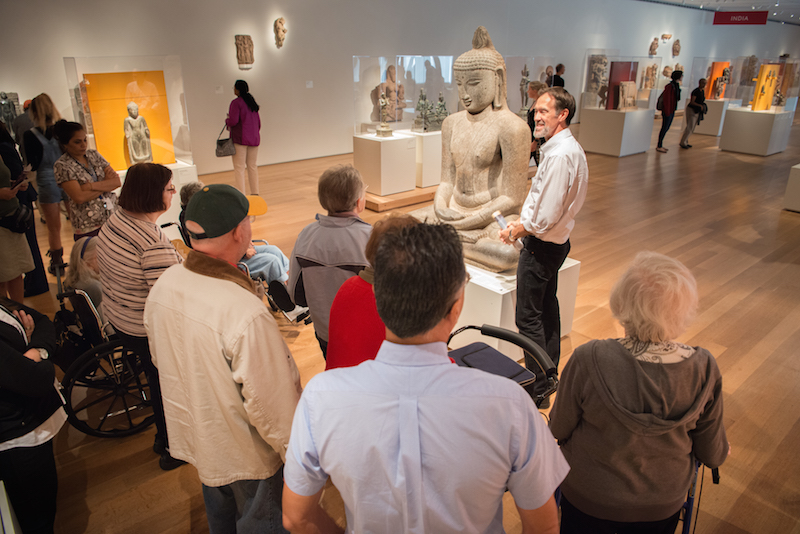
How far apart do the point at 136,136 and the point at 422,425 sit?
610cm

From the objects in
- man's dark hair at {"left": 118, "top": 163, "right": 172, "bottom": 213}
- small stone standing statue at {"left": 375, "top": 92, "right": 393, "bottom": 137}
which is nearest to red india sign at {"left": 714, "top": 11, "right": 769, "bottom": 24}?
small stone standing statue at {"left": 375, "top": 92, "right": 393, "bottom": 137}

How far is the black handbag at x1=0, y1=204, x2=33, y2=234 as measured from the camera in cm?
374

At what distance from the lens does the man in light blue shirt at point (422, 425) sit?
0.96 m

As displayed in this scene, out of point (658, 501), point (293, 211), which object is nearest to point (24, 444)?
point (658, 501)

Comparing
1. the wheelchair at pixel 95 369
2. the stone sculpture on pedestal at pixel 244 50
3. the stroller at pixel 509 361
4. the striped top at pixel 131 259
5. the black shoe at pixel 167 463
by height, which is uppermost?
the stone sculpture on pedestal at pixel 244 50

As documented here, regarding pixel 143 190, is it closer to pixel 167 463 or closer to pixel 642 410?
pixel 167 463

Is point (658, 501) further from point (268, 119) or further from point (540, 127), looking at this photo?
point (268, 119)

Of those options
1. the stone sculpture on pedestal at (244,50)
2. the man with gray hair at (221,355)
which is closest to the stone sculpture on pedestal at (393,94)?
the stone sculpture on pedestal at (244,50)

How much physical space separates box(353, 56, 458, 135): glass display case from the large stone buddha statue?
4846 mm

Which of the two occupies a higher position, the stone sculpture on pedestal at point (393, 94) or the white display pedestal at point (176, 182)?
the stone sculpture on pedestal at point (393, 94)

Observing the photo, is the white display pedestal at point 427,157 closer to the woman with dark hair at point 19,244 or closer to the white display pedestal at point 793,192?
the white display pedestal at point 793,192

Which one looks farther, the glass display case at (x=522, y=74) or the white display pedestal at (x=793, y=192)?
the glass display case at (x=522, y=74)

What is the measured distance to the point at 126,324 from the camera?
93.9 inches

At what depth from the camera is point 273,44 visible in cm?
979
